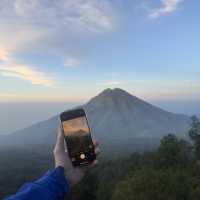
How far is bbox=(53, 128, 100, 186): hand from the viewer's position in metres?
3.49

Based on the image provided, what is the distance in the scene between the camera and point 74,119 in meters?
4.14

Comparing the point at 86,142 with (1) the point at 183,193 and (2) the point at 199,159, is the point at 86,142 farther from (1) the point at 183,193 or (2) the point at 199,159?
(2) the point at 199,159

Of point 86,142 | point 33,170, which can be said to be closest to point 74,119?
point 86,142

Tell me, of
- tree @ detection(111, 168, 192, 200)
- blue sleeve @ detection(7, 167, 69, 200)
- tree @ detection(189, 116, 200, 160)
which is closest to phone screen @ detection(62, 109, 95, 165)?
blue sleeve @ detection(7, 167, 69, 200)

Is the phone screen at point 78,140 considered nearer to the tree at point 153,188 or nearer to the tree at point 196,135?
the tree at point 153,188

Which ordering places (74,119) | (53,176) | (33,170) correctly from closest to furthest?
(53,176)
(74,119)
(33,170)

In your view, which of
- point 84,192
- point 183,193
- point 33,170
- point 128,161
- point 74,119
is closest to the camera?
point 74,119

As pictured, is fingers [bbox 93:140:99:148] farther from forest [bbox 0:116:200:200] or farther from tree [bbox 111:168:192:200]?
tree [bbox 111:168:192:200]

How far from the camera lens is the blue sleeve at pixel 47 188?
297 centimetres

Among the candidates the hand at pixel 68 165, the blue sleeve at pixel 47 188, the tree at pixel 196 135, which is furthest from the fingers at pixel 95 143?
the tree at pixel 196 135

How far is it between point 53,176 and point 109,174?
8669 cm

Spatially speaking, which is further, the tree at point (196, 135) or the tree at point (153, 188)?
the tree at point (196, 135)

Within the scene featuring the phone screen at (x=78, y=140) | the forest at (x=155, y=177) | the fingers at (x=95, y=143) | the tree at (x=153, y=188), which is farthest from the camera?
the forest at (x=155, y=177)

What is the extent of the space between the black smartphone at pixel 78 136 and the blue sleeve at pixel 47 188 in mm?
266
